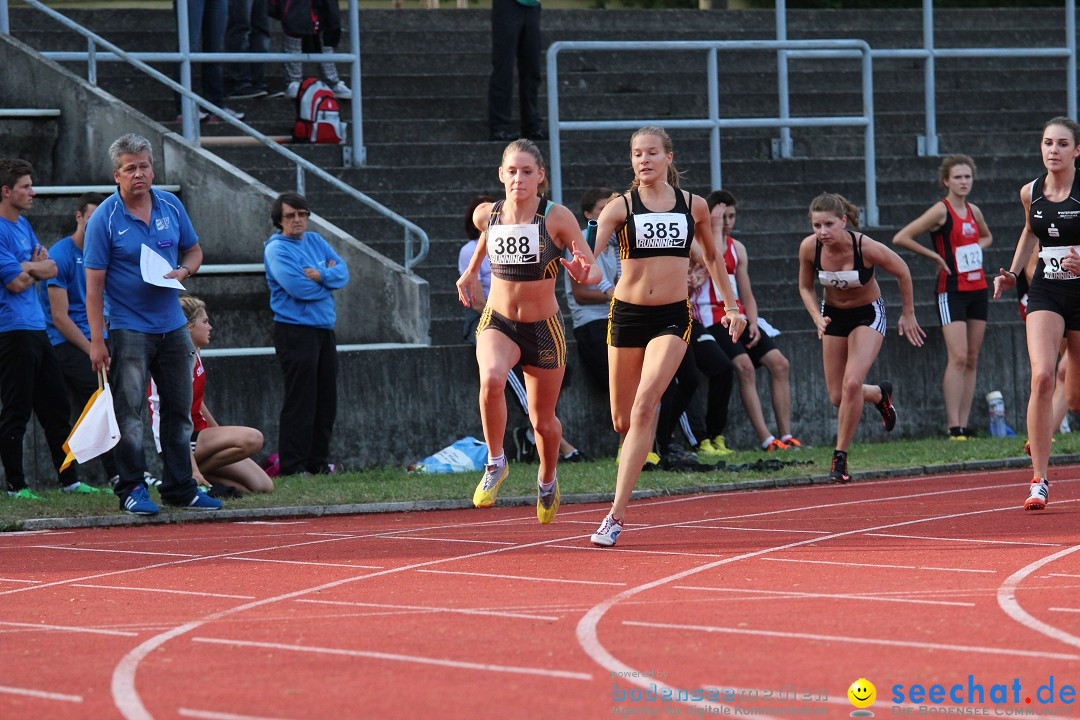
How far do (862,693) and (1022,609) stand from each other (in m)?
1.76

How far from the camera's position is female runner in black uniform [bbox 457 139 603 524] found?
32.7ft

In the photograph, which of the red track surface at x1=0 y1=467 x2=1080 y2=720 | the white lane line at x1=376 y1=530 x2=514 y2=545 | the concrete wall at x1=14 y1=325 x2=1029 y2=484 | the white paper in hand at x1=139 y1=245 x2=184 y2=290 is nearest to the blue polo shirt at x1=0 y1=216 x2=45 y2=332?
the concrete wall at x1=14 y1=325 x2=1029 y2=484

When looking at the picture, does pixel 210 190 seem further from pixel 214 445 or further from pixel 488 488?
pixel 488 488

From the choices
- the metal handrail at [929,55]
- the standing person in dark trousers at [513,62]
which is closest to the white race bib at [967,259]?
the metal handrail at [929,55]

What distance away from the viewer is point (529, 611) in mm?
7371

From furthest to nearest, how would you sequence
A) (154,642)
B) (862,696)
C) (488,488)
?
(488,488), (154,642), (862,696)

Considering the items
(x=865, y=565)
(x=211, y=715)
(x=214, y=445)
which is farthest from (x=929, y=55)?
(x=211, y=715)

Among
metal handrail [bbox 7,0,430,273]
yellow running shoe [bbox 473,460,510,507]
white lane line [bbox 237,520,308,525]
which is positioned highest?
metal handrail [bbox 7,0,430,273]

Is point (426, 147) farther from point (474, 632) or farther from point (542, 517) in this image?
point (474, 632)

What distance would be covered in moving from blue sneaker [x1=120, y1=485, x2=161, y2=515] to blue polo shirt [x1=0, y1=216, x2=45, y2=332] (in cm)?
182

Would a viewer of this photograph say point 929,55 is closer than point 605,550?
No

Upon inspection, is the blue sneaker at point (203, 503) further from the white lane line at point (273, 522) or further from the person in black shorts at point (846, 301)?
the person in black shorts at point (846, 301)

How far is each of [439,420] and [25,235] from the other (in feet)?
12.6

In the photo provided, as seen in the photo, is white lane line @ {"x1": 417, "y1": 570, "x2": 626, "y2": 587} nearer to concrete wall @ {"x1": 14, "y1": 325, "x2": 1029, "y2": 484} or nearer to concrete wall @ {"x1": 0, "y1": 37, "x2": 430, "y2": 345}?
concrete wall @ {"x1": 14, "y1": 325, "x2": 1029, "y2": 484}
